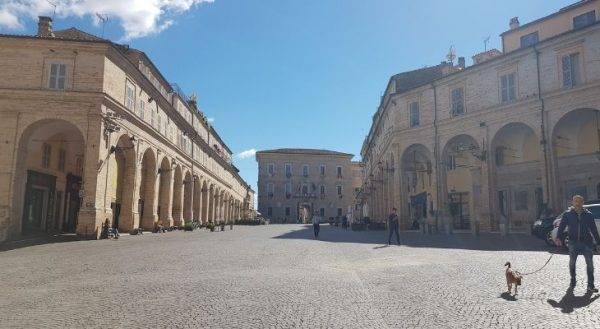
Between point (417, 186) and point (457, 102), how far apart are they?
10.2 m

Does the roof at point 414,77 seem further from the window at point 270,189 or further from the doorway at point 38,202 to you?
the window at point 270,189

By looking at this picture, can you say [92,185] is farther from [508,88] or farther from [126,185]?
[508,88]

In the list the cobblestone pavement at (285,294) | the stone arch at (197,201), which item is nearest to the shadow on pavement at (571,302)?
the cobblestone pavement at (285,294)

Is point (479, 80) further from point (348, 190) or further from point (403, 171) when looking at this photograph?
point (348, 190)

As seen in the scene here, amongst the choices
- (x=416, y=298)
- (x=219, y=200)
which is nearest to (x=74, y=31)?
(x=416, y=298)

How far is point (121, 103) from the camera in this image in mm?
24953

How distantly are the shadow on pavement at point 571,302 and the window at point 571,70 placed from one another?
21582 mm

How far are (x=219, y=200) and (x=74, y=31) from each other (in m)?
36.3

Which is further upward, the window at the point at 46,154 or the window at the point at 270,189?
the window at the point at 270,189

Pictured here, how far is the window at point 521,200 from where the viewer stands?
29906 millimetres

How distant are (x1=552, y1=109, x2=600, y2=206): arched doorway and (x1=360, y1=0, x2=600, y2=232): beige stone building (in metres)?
0.06

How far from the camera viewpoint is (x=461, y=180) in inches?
1355

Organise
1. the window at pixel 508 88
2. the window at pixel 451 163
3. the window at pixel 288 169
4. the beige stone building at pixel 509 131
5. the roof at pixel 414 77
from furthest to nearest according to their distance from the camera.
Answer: the window at pixel 288 169 → the roof at pixel 414 77 → the window at pixel 451 163 → the window at pixel 508 88 → the beige stone building at pixel 509 131

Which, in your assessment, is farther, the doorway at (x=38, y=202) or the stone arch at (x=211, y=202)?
the stone arch at (x=211, y=202)
